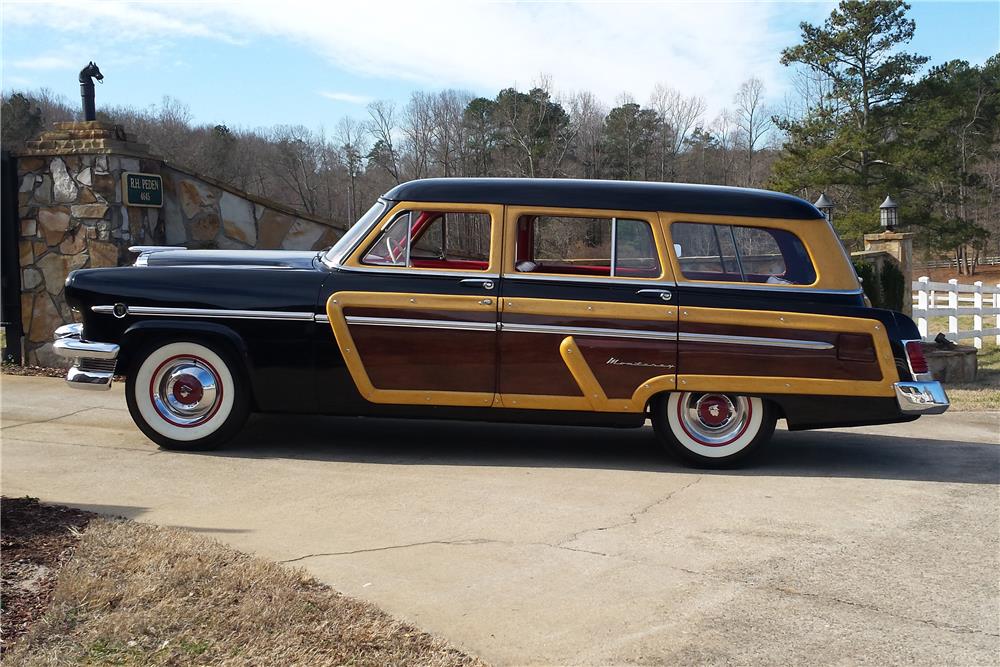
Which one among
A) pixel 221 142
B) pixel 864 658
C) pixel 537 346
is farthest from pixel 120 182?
pixel 221 142

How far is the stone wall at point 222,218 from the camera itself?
34.6 ft

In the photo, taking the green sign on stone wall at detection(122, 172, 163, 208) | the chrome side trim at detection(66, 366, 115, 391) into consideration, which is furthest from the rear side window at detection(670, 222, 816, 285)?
the green sign on stone wall at detection(122, 172, 163, 208)

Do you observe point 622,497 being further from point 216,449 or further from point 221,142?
point 221,142

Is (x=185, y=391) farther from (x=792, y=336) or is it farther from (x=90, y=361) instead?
(x=792, y=336)

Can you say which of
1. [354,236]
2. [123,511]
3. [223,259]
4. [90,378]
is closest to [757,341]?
[354,236]

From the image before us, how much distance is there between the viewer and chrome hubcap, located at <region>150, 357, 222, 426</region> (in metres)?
6.50

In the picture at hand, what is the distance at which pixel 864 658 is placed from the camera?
349 centimetres

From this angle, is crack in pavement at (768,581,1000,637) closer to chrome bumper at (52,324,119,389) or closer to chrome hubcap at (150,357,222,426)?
chrome hubcap at (150,357,222,426)

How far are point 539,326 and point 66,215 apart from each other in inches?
243

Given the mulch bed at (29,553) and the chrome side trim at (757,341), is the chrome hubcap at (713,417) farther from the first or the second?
the mulch bed at (29,553)

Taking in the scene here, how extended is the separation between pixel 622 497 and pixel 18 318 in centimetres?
749

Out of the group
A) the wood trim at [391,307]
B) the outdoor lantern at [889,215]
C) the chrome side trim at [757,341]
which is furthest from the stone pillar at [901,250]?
the wood trim at [391,307]

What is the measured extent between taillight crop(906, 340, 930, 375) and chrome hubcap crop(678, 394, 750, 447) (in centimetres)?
111

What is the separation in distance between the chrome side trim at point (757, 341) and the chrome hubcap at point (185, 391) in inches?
128
